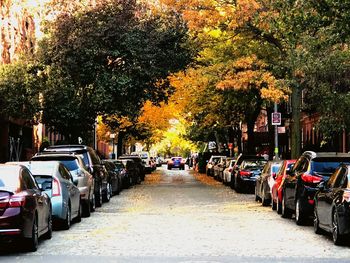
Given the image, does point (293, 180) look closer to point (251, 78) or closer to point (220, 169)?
point (251, 78)

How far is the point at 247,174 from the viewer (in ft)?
97.2

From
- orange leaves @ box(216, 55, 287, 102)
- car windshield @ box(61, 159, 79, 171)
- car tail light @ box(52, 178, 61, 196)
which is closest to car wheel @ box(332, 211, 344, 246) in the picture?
car tail light @ box(52, 178, 61, 196)

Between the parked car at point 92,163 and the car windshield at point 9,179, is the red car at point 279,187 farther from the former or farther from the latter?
the car windshield at point 9,179

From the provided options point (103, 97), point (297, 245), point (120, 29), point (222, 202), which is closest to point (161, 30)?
point (120, 29)

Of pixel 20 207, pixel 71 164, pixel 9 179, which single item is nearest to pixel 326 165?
pixel 71 164

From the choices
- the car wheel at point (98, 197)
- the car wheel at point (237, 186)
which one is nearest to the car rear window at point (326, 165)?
the car wheel at point (98, 197)

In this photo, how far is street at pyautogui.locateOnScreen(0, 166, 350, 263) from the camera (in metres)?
11.2

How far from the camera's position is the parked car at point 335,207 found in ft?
39.2

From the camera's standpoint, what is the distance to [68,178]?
53.2ft

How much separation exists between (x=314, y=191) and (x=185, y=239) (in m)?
3.62

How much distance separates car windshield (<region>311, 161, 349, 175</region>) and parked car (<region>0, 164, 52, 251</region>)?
639cm

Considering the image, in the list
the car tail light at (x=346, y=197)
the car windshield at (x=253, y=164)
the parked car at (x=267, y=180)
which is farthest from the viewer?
the car windshield at (x=253, y=164)

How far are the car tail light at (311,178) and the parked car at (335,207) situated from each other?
139cm

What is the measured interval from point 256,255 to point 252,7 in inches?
723
